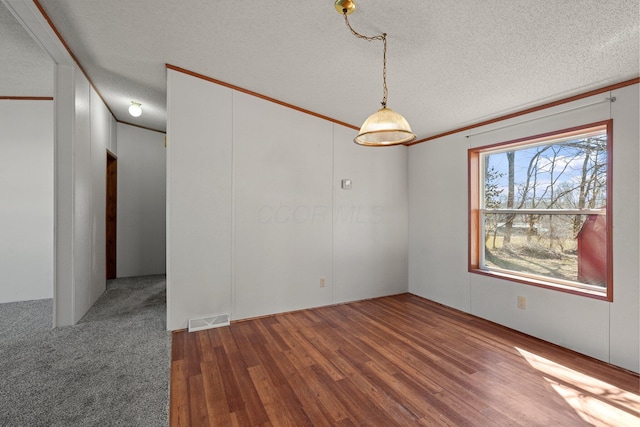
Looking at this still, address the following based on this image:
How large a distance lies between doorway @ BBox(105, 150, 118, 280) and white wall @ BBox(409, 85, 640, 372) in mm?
5100

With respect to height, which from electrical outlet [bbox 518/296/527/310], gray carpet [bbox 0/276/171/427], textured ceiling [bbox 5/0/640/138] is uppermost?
textured ceiling [bbox 5/0/640/138]

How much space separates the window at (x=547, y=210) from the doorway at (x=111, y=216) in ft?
18.7

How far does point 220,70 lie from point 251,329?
9.17ft

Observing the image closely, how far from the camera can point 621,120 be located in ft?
7.86

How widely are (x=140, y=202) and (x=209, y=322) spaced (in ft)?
11.0

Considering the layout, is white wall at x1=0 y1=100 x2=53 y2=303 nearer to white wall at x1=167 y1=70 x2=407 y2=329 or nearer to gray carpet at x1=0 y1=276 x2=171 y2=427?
gray carpet at x1=0 y1=276 x2=171 y2=427

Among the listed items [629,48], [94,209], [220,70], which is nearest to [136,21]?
[220,70]

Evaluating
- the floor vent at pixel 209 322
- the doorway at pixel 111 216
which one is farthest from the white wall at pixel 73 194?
the doorway at pixel 111 216

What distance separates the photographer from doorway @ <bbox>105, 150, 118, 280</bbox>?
4.96 metres

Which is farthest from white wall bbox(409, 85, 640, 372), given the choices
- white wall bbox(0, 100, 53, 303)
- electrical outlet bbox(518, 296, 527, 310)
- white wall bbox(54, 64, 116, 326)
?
white wall bbox(0, 100, 53, 303)

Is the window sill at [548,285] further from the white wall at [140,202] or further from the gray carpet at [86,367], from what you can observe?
the white wall at [140,202]

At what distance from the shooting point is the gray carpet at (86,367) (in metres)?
1.77

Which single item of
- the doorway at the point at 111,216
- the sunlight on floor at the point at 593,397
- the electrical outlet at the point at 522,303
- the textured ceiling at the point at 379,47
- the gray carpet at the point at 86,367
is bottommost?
the sunlight on floor at the point at 593,397

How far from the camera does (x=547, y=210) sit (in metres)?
2.98
